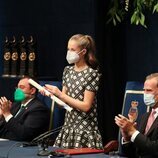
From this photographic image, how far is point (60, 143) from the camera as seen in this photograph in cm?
396

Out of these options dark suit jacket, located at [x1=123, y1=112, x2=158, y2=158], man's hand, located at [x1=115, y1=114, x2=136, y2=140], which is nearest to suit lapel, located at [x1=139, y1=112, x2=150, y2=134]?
dark suit jacket, located at [x1=123, y1=112, x2=158, y2=158]

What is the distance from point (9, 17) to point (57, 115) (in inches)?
68.6

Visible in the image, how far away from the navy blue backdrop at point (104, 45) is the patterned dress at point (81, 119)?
1.00 metres

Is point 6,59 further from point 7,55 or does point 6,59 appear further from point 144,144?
point 144,144

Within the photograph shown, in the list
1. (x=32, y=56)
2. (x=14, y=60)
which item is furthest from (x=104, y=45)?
(x=14, y=60)

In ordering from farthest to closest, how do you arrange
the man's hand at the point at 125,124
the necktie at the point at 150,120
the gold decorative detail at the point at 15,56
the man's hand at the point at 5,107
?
the gold decorative detail at the point at 15,56, the man's hand at the point at 5,107, the necktie at the point at 150,120, the man's hand at the point at 125,124

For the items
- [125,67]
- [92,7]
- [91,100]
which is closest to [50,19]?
[92,7]

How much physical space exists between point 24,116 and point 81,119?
1.98 feet

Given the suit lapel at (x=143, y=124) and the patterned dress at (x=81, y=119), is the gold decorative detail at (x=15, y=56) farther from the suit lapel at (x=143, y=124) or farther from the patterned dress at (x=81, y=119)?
the suit lapel at (x=143, y=124)

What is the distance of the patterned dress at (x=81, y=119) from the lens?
Result: 3.85 meters

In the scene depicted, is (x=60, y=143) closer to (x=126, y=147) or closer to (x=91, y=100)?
(x=91, y=100)

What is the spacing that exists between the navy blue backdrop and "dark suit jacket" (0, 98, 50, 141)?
2.68ft

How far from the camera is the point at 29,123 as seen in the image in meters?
4.17

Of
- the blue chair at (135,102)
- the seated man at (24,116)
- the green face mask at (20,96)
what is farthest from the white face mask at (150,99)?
the green face mask at (20,96)
